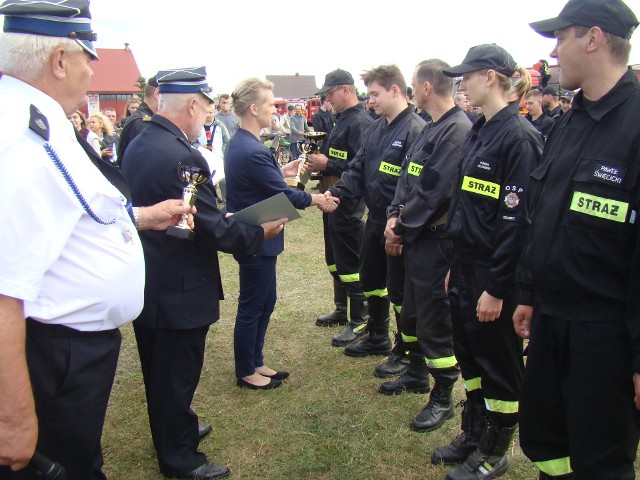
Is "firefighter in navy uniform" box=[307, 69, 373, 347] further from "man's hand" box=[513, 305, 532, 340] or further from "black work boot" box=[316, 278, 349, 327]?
"man's hand" box=[513, 305, 532, 340]

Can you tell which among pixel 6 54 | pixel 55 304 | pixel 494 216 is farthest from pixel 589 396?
pixel 6 54

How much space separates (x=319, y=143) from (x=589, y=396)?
443cm

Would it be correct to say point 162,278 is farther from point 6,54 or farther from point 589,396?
point 589,396

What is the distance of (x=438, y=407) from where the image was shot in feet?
12.5

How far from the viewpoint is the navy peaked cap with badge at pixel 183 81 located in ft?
9.92

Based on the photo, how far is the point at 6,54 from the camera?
70.8 inches

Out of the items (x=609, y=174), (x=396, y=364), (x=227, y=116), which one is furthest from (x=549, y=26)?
(x=227, y=116)

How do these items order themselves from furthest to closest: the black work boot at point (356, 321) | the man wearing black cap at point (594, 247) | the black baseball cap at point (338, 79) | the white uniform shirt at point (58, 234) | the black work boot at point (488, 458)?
the black baseball cap at point (338, 79)
the black work boot at point (356, 321)
the black work boot at point (488, 458)
the man wearing black cap at point (594, 247)
the white uniform shirt at point (58, 234)

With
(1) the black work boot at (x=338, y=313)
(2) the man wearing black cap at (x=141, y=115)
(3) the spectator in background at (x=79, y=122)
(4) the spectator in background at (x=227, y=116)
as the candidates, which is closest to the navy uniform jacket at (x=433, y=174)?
(1) the black work boot at (x=338, y=313)

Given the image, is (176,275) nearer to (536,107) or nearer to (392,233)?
(392,233)

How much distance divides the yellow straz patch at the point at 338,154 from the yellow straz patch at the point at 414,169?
6.39 feet

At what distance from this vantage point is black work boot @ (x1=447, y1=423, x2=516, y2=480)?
3104 mm

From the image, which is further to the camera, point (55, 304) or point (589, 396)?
point (589, 396)

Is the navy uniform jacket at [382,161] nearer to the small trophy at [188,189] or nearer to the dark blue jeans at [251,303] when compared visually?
the dark blue jeans at [251,303]
